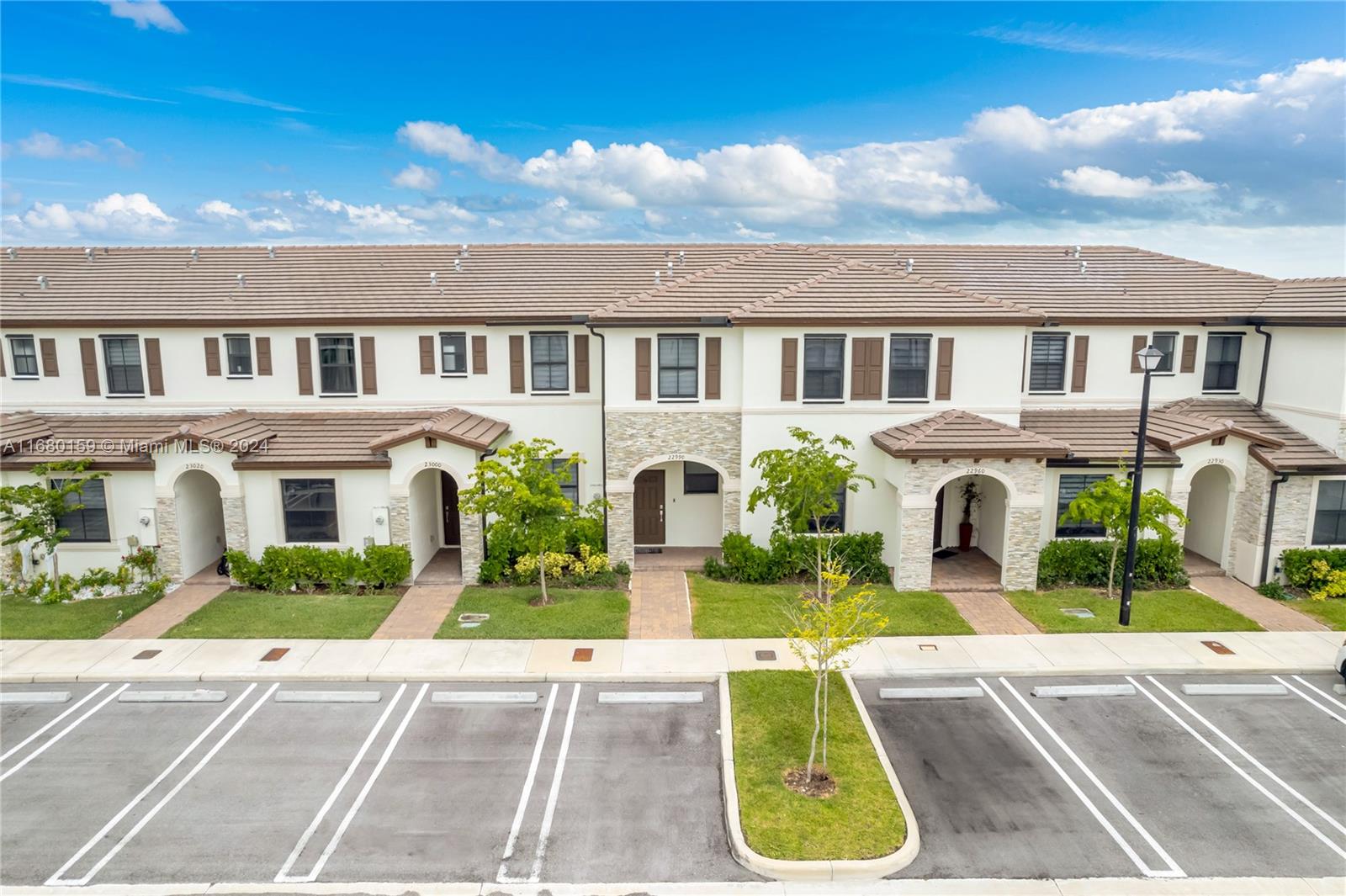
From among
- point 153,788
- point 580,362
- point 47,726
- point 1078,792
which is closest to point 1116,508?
point 1078,792

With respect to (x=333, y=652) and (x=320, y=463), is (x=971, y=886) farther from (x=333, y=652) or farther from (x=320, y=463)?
(x=320, y=463)

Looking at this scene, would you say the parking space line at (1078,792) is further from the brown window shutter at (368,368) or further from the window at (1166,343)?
the brown window shutter at (368,368)

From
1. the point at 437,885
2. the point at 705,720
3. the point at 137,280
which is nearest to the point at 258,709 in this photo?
Answer: the point at 437,885

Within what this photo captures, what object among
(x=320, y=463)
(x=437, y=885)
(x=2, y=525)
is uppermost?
(x=320, y=463)

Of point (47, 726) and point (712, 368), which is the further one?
point (712, 368)

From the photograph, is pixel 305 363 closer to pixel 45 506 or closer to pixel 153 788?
pixel 45 506

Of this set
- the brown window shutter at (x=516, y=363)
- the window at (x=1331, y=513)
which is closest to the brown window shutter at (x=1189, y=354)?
the window at (x=1331, y=513)

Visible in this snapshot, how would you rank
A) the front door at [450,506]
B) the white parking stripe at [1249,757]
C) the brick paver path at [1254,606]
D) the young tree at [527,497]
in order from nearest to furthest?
the white parking stripe at [1249,757], the brick paver path at [1254,606], the young tree at [527,497], the front door at [450,506]
